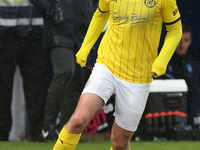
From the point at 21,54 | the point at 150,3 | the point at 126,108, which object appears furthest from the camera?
the point at 21,54

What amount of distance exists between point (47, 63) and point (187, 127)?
2097 mm

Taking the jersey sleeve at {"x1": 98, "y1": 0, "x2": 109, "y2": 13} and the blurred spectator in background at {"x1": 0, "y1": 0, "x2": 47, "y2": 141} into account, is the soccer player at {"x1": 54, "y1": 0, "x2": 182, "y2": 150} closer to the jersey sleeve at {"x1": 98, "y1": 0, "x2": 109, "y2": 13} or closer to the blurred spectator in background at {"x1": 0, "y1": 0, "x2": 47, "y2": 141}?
the jersey sleeve at {"x1": 98, "y1": 0, "x2": 109, "y2": 13}

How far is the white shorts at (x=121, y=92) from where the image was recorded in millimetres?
4832

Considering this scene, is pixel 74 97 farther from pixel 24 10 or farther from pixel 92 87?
pixel 92 87

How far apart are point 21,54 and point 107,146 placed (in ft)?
5.12

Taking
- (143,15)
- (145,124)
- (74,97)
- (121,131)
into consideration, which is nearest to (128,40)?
(143,15)

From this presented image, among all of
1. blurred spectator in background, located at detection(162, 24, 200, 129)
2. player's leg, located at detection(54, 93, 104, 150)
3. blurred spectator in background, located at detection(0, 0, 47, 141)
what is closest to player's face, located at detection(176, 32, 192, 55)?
blurred spectator in background, located at detection(162, 24, 200, 129)

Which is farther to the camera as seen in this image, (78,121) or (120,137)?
(120,137)

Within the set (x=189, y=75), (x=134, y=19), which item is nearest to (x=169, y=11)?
(x=134, y=19)

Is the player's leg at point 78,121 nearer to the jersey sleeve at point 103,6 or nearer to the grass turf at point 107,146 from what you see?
the jersey sleeve at point 103,6

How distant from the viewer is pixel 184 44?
8.65 meters

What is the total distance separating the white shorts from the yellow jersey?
6 cm

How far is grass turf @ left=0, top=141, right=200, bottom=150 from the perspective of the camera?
6680 mm

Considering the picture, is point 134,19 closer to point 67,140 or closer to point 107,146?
point 67,140
